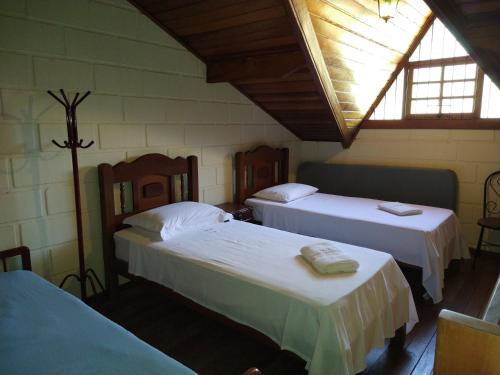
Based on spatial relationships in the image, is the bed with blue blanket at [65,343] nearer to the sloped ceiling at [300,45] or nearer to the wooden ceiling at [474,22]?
the sloped ceiling at [300,45]

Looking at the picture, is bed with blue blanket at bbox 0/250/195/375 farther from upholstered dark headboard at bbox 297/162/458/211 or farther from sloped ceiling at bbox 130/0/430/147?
upholstered dark headboard at bbox 297/162/458/211

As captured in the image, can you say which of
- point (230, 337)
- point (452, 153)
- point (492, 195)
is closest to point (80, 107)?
point (230, 337)

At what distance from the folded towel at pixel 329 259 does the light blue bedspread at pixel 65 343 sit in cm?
96

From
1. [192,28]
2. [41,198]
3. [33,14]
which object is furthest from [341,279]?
[33,14]

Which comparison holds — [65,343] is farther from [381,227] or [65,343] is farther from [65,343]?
[381,227]

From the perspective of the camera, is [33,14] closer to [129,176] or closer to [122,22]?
[122,22]

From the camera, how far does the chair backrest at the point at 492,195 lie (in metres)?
3.59

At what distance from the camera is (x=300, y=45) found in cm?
269

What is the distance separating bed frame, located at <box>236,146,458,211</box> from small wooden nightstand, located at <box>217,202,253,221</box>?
0.18 metres

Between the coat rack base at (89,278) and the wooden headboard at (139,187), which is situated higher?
the wooden headboard at (139,187)

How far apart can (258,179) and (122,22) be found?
2085mm

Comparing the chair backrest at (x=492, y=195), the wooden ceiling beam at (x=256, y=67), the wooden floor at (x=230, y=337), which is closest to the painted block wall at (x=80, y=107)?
the wooden ceiling beam at (x=256, y=67)

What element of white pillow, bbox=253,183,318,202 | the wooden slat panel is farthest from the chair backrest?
the wooden slat panel

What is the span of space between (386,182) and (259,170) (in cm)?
138
